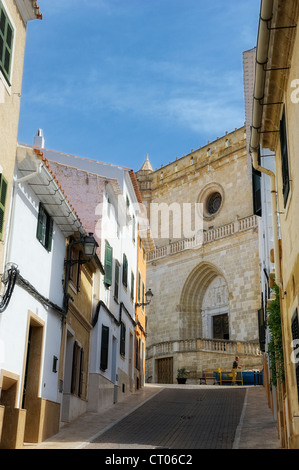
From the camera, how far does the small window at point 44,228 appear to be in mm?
12695

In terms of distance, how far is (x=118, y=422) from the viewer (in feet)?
53.4

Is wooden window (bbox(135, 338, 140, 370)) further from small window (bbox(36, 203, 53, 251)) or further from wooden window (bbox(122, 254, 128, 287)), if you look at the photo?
small window (bbox(36, 203, 53, 251))

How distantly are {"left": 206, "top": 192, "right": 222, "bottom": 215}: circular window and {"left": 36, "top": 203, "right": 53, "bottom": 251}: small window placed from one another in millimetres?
26052

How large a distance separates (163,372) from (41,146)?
50.7 ft

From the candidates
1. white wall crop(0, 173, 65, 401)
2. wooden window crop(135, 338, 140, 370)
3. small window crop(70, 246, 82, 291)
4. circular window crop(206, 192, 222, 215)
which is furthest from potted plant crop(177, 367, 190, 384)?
white wall crop(0, 173, 65, 401)

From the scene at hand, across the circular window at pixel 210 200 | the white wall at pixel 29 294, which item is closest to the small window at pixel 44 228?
the white wall at pixel 29 294

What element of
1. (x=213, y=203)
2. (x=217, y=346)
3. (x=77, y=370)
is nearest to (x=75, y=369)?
(x=77, y=370)

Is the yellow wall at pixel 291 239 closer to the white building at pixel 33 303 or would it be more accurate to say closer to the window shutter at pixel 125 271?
the white building at pixel 33 303

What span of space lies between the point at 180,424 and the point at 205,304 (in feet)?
70.9

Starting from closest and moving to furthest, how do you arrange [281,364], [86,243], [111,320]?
[281,364]
[86,243]
[111,320]

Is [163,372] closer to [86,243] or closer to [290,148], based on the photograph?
[86,243]

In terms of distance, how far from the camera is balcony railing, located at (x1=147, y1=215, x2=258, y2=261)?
34.6 m

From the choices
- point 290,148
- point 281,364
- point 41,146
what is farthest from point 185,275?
point 290,148

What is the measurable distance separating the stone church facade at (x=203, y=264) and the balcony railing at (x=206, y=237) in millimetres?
62
